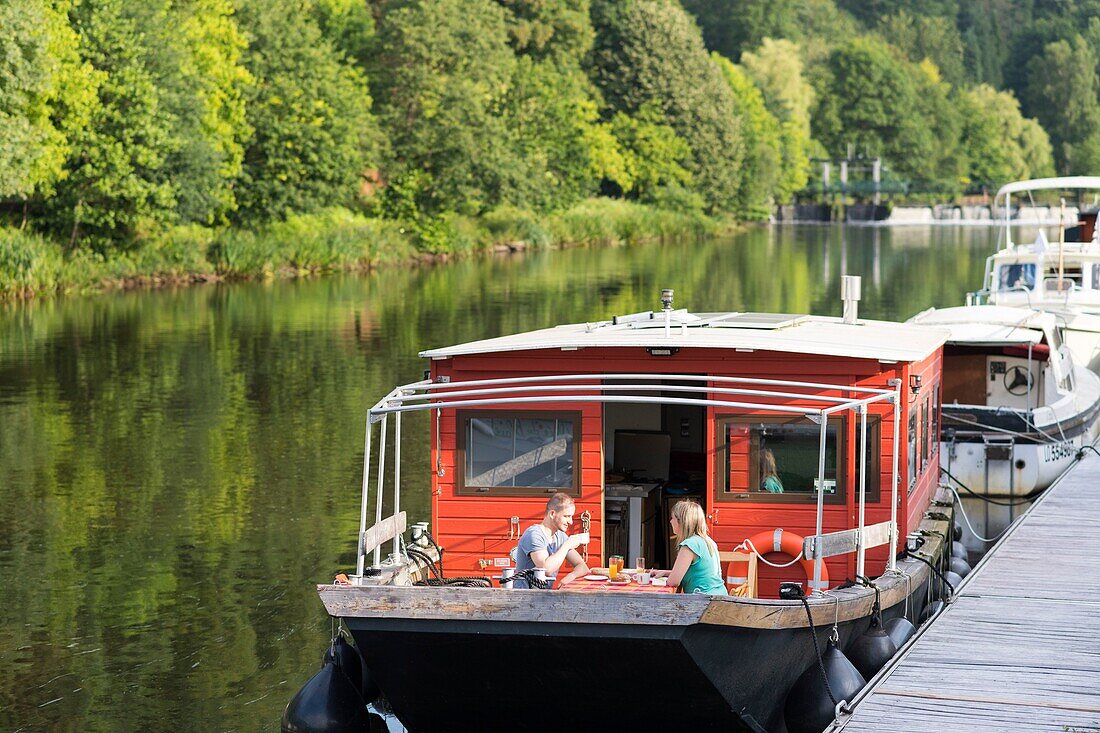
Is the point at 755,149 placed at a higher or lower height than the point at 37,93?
lower

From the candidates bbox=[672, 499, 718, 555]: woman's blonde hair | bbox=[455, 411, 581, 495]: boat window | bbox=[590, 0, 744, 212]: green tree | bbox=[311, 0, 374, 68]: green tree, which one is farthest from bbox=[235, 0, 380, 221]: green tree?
bbox=[672, 499, 718, 555]: woman's blonde hair

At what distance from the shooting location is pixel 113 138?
51.0 meters

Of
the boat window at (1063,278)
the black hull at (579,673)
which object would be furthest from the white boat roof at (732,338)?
the boat window at (1063,278)

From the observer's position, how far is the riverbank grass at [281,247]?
49.1 meters

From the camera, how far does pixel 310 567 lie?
17.6m

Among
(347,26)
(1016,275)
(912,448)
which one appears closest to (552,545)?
(912,448)

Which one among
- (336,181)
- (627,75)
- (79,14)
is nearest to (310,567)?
(79,14)

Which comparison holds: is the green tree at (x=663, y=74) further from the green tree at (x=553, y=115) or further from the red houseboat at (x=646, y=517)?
the red houseboat at (x=646, y=517)

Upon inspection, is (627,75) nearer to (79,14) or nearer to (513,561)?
(79,14)

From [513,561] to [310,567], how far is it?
4679 mm

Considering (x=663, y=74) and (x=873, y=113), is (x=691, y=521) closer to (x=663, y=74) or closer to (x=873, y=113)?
(x=663, y=74)

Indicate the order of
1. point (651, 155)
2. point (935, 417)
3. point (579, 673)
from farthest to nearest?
1. point (651, 155)
2. point (935, 417)
3. point (579, 673)

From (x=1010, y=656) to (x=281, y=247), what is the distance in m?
50.0

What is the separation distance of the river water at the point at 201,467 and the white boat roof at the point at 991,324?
26.2 ft
